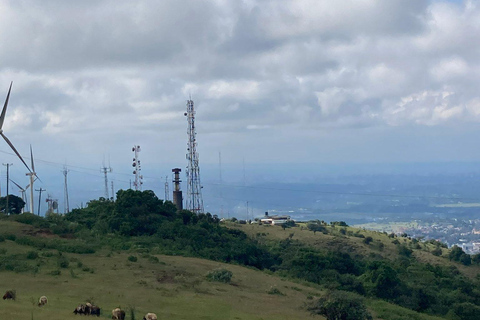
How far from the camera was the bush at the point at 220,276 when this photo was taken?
45.0 metres

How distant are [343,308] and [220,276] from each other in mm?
11871

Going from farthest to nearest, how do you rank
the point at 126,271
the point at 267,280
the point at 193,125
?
the point at 193,125, the point at 267,280, the point at 126,271

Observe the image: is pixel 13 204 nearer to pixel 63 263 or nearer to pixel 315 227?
pixel 63 263

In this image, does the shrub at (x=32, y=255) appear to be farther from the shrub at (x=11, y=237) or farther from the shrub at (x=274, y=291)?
the shrub at (x=274, y=291)

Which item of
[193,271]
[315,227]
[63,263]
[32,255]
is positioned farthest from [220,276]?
[315,227]

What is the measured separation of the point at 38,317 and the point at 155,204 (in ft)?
158

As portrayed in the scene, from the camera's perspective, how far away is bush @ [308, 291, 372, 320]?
119 feet

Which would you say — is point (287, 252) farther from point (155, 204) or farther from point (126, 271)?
point (126, 271)

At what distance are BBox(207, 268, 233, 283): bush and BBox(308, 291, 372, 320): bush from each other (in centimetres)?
978

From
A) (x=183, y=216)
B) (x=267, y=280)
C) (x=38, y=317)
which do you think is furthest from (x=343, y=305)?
(x=183, y=216)

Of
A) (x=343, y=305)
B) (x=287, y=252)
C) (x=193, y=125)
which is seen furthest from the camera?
(x=193, y=125)

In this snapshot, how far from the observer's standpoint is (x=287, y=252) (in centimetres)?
7156

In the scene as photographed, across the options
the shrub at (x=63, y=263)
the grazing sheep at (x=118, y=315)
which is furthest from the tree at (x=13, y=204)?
the grazing sheep at (x=118, y=315)

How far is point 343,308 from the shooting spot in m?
36.2
